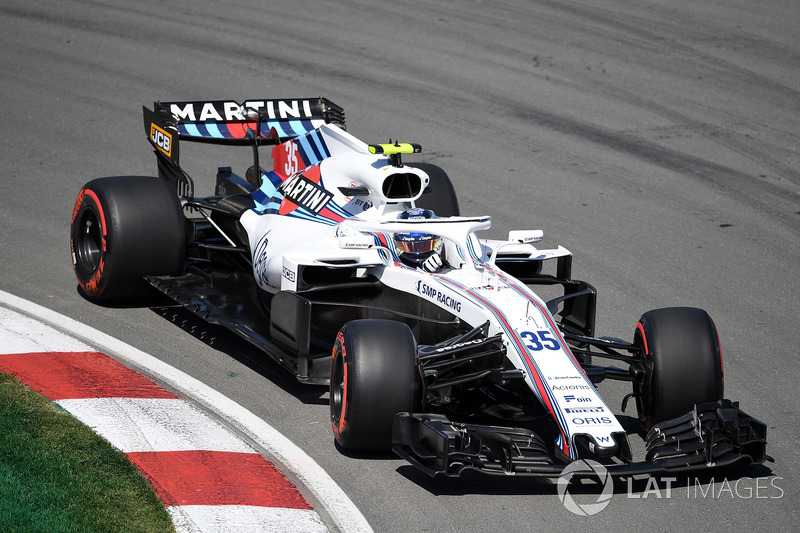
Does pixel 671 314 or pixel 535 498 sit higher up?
pixel 671 314

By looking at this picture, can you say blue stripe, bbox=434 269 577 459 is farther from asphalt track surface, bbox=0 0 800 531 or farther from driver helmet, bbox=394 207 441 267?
asphalt track surface, bbox=0 0 800 531

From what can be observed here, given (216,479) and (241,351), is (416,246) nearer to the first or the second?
(241,351)

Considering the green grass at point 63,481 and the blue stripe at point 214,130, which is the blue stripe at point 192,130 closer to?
the blue stripe at point 214,130

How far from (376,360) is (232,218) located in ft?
11.0

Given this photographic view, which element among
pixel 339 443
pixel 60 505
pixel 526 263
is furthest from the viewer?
pixel 526 263

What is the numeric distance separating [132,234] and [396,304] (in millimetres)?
2234

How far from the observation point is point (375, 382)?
20.9ft

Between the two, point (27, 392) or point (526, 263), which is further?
point (526, 263)

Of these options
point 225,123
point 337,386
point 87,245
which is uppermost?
point 225,123

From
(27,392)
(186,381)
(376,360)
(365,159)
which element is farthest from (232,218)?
(376,360)

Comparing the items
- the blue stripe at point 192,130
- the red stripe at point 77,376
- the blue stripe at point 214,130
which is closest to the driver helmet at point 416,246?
the red stripe at point 77,376

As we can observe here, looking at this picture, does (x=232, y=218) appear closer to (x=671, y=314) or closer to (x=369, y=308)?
(x=369, y=308)

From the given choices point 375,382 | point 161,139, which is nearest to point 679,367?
point 375,382

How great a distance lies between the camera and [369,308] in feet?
24.9
